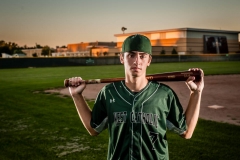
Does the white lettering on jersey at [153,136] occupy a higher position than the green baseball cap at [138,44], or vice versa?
the green baseball cap at [138,44]

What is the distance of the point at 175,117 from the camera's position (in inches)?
88.8

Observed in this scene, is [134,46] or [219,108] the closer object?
[134,46]

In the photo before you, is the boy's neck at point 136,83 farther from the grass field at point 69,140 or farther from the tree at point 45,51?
the tree at point 45,51

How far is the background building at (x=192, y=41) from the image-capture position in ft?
256

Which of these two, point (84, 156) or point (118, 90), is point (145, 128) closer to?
point (118, 90)

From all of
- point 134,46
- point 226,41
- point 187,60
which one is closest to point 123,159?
point 134,46

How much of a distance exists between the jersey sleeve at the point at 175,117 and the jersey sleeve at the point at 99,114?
0.52m

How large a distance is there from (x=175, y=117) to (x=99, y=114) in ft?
1.99

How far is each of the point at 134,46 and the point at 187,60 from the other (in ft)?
189

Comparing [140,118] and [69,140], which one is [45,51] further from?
[140,118]

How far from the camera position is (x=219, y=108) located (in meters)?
10.1

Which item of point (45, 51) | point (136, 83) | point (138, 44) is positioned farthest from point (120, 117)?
point (45, 51)

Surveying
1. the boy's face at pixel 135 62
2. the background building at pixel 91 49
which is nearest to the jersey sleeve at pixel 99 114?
the boy's face at pixel 135 62

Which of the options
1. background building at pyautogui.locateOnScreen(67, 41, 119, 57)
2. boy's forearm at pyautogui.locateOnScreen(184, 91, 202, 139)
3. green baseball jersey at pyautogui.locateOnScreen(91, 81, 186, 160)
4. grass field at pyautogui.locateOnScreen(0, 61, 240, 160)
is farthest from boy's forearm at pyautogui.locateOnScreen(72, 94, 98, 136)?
background building at pyautogui.locateOnScreen(67, 41, 119, 57)
